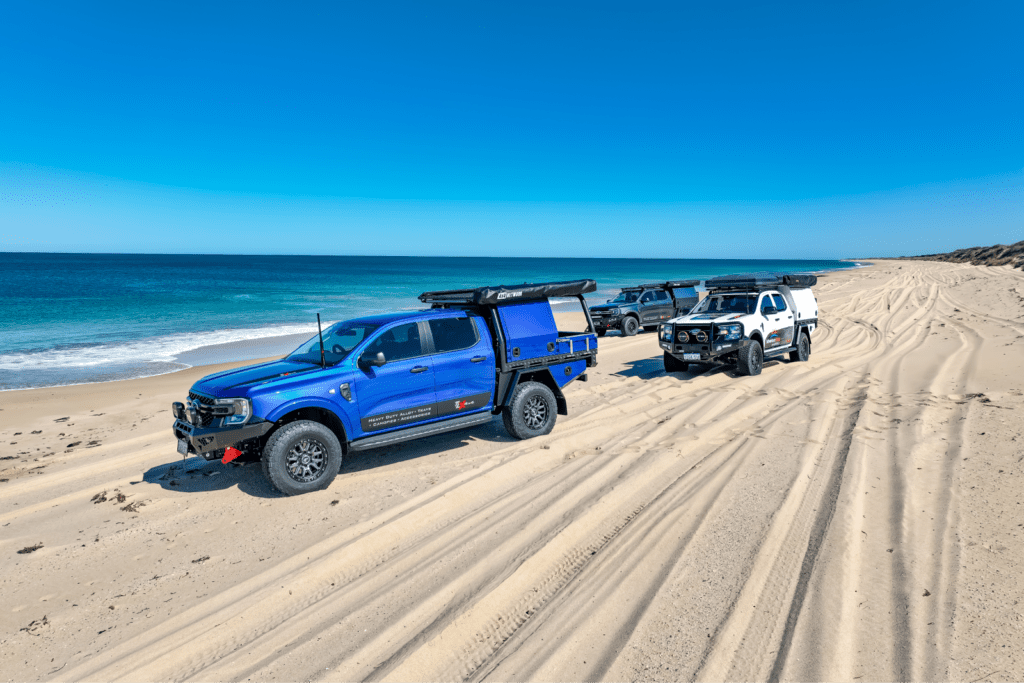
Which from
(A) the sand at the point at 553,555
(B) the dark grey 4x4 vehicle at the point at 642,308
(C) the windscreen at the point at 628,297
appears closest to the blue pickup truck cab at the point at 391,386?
(A) the sand at the point at 553,555

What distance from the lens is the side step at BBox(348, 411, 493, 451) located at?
20.7 feet

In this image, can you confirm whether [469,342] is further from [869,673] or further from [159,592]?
[869,673]

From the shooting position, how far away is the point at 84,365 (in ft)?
50.3

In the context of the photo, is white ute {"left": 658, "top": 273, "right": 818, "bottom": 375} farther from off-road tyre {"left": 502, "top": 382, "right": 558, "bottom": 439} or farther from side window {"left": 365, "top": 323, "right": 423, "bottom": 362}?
side window {"left": 365, "top": 323, "right": 423, "bottom": 362}

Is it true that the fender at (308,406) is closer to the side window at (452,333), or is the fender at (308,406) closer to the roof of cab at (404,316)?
the roof of cab at (404,316)

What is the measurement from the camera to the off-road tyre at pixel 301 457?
5.75 meters

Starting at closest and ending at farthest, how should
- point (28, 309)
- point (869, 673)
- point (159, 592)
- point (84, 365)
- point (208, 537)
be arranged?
point (869, 673)
point (159, 592)
point (208, 537)
point (84, 365)
point (28, 309)

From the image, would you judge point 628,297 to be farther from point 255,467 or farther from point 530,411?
point 255,467

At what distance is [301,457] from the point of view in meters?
5.94

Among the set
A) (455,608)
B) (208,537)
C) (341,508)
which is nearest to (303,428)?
(341,508)

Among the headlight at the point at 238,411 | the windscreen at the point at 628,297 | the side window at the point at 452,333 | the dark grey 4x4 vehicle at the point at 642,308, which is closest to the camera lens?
the headlight at the point at 238,411

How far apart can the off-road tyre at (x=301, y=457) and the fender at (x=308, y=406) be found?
16 cm

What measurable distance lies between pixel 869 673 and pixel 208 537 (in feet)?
17.0

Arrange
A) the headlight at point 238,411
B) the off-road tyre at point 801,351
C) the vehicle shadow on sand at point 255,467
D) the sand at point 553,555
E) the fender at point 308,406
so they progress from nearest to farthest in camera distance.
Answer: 1. the sand at point 553,555
2. the headlight at point 238,411
3. the fender at point 308,406
4. the vehicle shadow on sand at point 255,467
5. the off-road tyre at point 801,351
